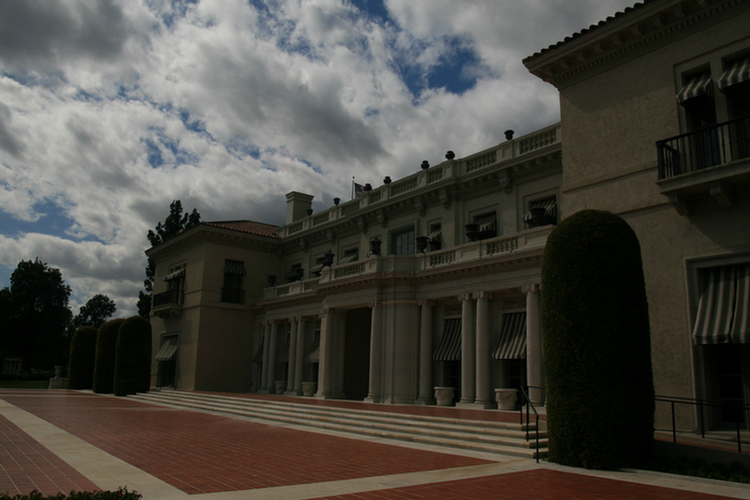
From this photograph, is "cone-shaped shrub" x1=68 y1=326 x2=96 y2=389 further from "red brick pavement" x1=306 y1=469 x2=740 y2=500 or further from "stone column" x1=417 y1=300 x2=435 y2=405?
"red brick pavement" x1=306 y1=469 x2=740 y2=500

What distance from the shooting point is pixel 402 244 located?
1164 inches

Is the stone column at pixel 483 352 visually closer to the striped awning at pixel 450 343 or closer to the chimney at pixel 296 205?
the striped awning at pixel 450 343

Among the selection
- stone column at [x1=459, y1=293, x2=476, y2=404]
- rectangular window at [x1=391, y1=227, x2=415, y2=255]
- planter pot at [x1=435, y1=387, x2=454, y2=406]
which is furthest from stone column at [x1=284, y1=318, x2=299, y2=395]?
stone column at [x1=459, y1=293, x2=476, y2=404]

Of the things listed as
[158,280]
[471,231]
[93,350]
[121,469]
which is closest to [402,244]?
[471,231]

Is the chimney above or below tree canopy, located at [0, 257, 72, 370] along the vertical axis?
above

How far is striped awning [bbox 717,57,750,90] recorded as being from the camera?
40.8 feet

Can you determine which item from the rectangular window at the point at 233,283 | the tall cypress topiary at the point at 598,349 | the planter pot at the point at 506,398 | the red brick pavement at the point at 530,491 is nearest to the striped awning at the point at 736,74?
the tall cypress topiary at the point at 598,349

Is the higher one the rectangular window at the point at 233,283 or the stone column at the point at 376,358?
the rectangular window at the point at 233,283

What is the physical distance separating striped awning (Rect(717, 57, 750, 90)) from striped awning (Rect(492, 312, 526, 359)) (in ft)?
37.4

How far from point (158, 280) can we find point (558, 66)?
124 feet

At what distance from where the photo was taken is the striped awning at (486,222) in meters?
24.4

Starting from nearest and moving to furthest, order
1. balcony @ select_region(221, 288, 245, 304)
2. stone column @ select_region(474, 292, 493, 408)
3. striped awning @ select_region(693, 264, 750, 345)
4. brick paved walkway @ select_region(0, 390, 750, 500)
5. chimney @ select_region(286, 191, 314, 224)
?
brick paved walkway @ select_region(0, 390, 750, 500), striped awning @ select_region(693, 264, 750, 345), stone column @ select_region(474, 292, 493, 408), balcony @ select_region(221, 288, 245, 304), chimney @ select_region(286, 191, 314, 224)

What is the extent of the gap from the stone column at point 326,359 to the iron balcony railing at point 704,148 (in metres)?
18.9

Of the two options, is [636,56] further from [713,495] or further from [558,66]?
[713,495]
